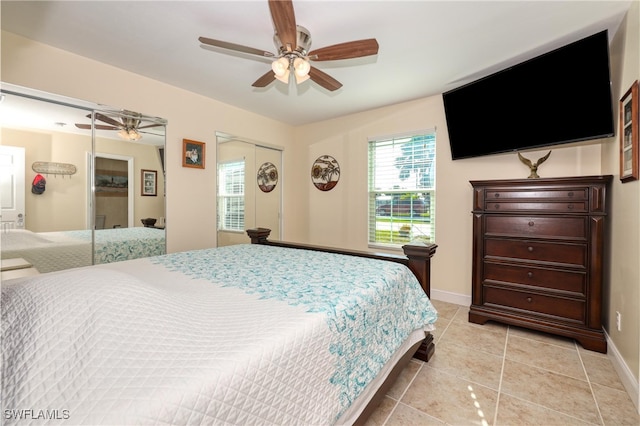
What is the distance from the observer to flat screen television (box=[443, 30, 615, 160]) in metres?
2.06

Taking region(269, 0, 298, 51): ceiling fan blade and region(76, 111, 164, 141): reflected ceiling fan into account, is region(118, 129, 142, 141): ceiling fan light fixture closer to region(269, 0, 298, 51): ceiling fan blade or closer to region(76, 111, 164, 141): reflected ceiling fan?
region(76, 111, 164, 141): reflected ceiling fan

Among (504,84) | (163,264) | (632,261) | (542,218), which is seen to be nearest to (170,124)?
(163,264)

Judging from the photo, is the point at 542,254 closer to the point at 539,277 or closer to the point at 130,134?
the point at 539,277

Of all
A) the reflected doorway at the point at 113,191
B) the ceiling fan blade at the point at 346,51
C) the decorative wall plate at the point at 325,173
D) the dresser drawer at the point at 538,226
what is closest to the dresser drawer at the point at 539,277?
the dresser drawer at the point at 538,226

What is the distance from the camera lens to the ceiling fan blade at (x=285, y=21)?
4.74 feet

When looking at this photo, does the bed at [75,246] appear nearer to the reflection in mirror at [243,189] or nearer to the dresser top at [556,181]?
the reflection in mirror at [243,189]

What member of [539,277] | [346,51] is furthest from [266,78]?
[539,277]

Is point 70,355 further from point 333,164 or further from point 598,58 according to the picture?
point 333,164

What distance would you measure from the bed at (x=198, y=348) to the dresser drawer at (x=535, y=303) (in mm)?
1579

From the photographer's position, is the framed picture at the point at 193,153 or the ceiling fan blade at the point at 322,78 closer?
the ceiling fan blade at the point at 322,78

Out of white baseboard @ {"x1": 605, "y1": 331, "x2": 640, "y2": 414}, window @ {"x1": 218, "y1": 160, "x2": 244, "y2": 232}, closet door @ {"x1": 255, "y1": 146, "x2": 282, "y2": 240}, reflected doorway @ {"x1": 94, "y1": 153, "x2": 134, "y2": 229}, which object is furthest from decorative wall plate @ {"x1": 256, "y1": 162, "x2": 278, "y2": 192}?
white baseboard @ {"x1": 605, "y1": 331, "x2": 640, "y2": 414}

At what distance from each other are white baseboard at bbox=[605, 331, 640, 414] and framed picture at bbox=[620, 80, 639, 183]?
1232mm

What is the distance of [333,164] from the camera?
4223mm

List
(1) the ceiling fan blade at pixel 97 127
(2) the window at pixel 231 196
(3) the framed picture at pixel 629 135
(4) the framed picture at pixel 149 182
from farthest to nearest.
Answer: (2) the window at pixel 231 196 < (4) the framed picture at pixel 149 182 < (1) the ceiling fan blade at pixel 97 127 < (3) the framed picture at pixel 629 135
